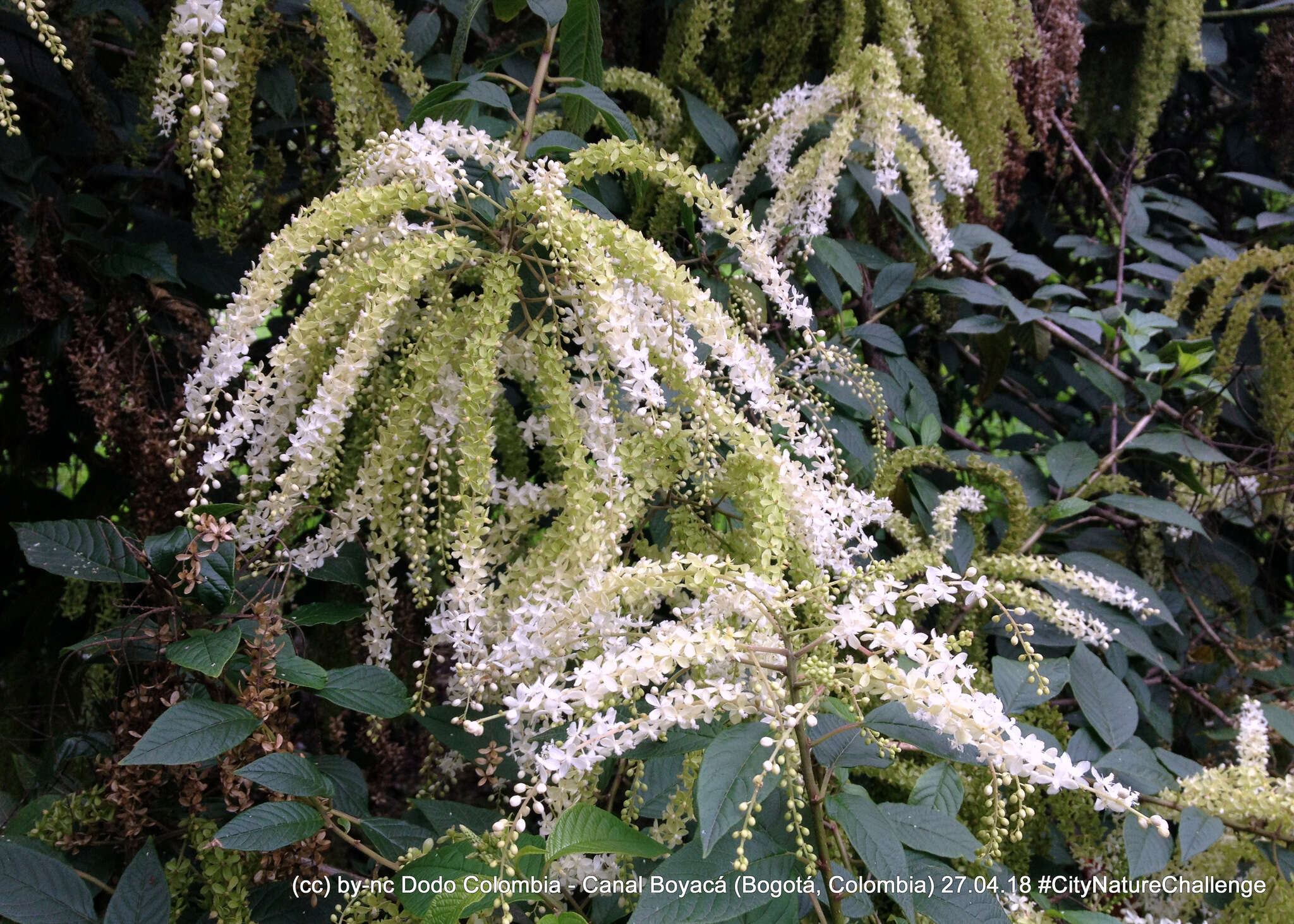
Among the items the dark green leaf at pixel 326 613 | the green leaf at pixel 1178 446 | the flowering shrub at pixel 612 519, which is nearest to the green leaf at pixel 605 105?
the flowering shrub at pixel 612 519

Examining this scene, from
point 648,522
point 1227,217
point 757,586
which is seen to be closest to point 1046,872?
point 648,522

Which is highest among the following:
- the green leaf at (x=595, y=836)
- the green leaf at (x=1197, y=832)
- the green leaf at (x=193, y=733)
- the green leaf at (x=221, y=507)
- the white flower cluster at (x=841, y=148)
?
the white flower cluster at (x=841, y=148)

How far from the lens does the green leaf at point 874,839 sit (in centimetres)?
81

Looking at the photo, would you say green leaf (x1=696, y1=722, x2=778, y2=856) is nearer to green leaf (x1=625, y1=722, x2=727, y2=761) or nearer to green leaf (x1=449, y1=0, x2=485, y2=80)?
green leaf (x1=625, y1=722, x2=727, y2=761)

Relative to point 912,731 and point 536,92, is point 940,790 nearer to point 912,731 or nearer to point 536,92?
point 912,731

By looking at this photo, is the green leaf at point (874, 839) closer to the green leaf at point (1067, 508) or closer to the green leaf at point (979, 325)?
the green leaf at point (1067, 508)

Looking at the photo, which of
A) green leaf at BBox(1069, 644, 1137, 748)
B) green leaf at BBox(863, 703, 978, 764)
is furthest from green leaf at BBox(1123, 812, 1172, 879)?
green leaf at BBox(863, 703, 978, 764)

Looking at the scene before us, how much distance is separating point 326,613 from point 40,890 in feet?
1.35

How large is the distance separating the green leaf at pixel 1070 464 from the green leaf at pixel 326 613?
1436 millimetres

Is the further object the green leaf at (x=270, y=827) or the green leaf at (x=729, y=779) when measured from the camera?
the green leaf at (x=270, y=827)

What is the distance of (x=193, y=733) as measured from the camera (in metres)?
0.92

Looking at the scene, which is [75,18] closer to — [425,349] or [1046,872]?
[425,349]

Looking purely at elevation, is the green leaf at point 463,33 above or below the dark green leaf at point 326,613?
above

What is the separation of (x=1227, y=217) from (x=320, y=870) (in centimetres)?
325
